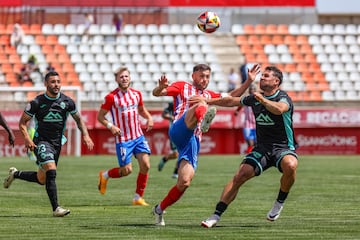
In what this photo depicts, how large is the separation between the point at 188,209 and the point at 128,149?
2.07 meters

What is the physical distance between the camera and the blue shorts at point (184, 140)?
1275 centimetres

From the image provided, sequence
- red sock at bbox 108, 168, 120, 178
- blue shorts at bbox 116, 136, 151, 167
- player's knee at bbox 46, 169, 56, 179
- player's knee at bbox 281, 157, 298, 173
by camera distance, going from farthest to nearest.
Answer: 1. red sock at bbox 108, 168, 120, 178
2. blue shorts at bbox 116, 136, 151, 167
3. player's knee at bbox 46, 169, 56, 179
4. player's knee at bbox 281, 157, 298, 173

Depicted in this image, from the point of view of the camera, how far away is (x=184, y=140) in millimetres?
12852

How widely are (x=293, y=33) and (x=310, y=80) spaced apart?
3401mm

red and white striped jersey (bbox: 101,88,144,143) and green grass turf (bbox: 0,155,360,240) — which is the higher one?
red and white striped jersey (bbox: 101,88,144,143)

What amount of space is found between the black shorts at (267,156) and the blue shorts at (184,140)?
0.72 meters

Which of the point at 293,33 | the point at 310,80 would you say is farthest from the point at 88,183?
the point at 293,33

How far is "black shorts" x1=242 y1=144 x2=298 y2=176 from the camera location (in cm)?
1249

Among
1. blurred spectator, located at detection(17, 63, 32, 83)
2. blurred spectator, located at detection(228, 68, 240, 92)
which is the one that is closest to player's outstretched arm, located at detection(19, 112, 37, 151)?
blurred spectator, located at detection(17, 63, 32, 83)

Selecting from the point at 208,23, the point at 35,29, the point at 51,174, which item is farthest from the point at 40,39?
the point at 51,174

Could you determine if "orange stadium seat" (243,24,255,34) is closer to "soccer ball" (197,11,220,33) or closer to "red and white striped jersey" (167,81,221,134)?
"soccer ball" (197,11,220,33)

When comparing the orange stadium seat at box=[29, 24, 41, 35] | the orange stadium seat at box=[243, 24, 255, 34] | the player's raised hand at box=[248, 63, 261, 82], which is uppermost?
the orange stadium seat at box=[243, 24, 255, 34]

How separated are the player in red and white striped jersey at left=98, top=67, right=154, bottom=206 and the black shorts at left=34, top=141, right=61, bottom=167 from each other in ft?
7.22

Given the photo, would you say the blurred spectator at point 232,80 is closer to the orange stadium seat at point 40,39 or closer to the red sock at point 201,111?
the orange stadium seat at point 40,39
